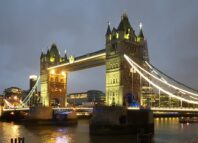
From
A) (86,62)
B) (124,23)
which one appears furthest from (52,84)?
(124,23)

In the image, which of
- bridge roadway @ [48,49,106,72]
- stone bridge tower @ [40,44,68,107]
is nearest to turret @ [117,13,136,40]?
bridge roadway @ [48,49,106,72]

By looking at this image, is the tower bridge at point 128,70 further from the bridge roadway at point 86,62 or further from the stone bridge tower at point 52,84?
the stone bridge tower at point 52,84

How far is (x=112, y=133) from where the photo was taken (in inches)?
1215

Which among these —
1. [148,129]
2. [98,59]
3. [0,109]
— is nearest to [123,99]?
[148,129]

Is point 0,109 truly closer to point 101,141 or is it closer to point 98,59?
point 98,59

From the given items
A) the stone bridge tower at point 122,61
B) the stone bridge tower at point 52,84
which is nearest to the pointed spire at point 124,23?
the stone bridge tower at point 122,61

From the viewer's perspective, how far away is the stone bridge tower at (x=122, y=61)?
38.6 meters

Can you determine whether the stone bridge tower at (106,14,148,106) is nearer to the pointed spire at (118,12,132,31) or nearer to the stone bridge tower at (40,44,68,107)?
the pointed spire at (118,12,132,31)

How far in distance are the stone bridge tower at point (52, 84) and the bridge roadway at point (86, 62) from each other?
270 centimetres

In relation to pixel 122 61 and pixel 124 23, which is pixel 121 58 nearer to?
pixel 122 61

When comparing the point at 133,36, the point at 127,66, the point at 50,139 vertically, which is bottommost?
the point at 50,139

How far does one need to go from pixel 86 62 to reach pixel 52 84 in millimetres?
12706

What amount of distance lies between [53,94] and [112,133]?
30338mm

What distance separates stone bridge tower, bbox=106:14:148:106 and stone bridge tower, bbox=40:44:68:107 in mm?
19874
